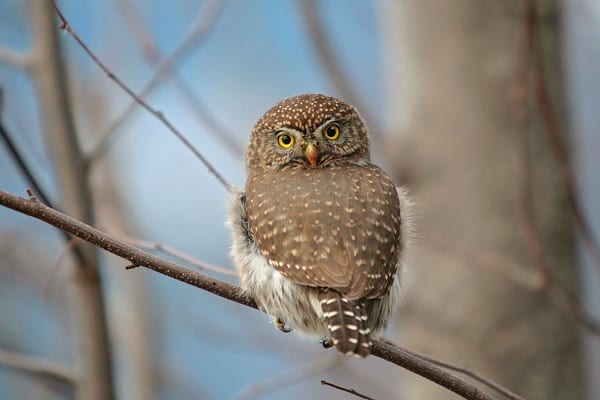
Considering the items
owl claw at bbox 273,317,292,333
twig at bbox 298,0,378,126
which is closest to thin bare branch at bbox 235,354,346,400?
owl claw at bbox 273,317,292,333

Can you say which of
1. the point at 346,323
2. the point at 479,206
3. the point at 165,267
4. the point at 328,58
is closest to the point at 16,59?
the point at 165,267

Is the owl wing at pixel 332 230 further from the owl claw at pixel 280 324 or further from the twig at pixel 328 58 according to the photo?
the twig at pixel 328 58

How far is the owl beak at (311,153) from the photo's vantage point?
345cm

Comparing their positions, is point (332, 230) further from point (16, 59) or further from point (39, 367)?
point (16, 59)

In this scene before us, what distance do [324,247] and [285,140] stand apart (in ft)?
3.07

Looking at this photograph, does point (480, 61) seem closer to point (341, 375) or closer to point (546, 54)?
point (546, 54)

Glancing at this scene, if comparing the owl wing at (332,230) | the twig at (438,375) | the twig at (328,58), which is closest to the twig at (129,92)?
the owl wing at (332,230)

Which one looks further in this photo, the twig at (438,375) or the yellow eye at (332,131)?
the yellow eye at (332,131)

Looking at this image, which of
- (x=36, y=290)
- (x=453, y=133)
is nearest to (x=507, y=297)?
(x=453, y=133)

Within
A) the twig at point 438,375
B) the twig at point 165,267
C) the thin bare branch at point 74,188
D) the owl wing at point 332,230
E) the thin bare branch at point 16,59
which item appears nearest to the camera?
the twig at point 165,267

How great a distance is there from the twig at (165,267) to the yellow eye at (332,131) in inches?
43.3

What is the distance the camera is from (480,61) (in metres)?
4.97

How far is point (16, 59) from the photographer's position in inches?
134

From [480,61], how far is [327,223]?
245 cm
